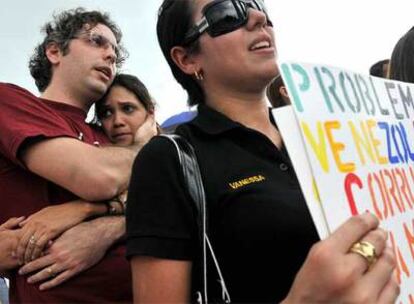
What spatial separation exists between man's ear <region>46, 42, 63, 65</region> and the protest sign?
1606 mm

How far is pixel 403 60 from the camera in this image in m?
1.78

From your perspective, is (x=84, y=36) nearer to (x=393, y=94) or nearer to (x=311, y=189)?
(x=393, y=94)

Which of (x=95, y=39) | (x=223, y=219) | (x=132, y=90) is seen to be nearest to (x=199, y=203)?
(x=223, y=219)

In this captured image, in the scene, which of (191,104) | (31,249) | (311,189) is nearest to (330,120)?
(311,189)

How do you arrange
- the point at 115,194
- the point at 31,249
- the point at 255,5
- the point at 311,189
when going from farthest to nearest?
1. the point at 115,194
2. the point at 31,249
3. the point at 255,5
4. the point at 311,189

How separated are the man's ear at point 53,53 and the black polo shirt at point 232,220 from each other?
4.32 feet

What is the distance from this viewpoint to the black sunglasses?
4.55ft

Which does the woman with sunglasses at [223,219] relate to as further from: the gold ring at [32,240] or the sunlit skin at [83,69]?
the sunlit skin at [83,69]

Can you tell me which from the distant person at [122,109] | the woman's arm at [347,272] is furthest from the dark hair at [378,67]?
the woman's arm at [347,272]

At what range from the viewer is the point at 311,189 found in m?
0.83

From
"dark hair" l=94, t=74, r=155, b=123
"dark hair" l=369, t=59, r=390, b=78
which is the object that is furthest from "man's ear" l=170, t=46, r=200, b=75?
"dark hair" l=369, t=59, r=390, b=78

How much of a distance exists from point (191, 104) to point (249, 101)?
0.77 ft

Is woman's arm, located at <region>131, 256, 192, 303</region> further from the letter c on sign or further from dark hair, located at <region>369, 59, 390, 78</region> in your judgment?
dark hair, located at <region>369, 59, 390, 78</region>

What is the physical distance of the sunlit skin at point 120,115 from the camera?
261 centimetres
